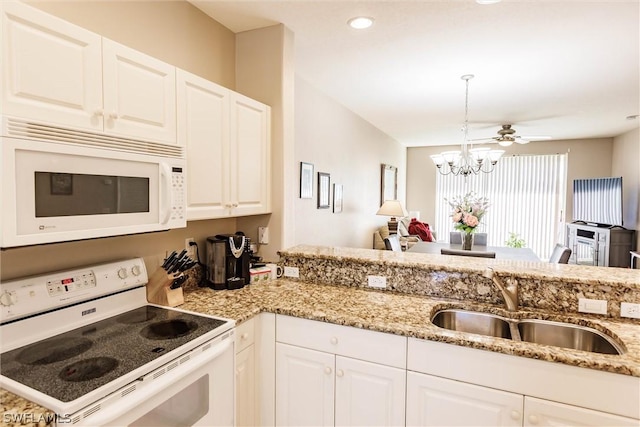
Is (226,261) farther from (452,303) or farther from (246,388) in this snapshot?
(452,303)

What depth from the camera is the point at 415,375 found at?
5.16 ft

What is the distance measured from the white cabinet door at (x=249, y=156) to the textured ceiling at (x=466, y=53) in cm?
64

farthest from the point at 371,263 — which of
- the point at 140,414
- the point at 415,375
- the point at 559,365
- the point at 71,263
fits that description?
the point at 71,263

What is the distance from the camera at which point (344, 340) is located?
1713 millimetres

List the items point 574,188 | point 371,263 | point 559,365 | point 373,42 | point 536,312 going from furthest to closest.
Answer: point 574,188, point 373,42, point 371,263, point 536,312, point 559,365

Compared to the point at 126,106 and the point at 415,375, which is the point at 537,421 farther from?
the point at 126,106

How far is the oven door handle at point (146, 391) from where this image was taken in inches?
41.2

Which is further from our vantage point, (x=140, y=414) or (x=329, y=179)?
(x=329, y=179)

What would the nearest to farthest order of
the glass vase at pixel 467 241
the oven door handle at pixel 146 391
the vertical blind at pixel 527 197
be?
the oven door handle at pixel 146 391 → the glass vase at pixel 467 241 → the vertical blind at pixel 527 197

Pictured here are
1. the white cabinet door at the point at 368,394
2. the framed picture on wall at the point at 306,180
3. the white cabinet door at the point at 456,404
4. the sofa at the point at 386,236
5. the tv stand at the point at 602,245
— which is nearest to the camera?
the white cabinet door at the point at 456,404

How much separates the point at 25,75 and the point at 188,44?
3.87 feet

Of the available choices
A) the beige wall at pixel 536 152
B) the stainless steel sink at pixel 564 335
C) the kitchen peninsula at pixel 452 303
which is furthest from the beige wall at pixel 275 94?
the beige wall at pixel 536 152

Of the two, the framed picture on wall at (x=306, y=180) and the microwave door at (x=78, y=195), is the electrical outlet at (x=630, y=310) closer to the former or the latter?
the microwave door at (x=78, y=195)

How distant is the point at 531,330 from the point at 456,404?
Result: 58cm
